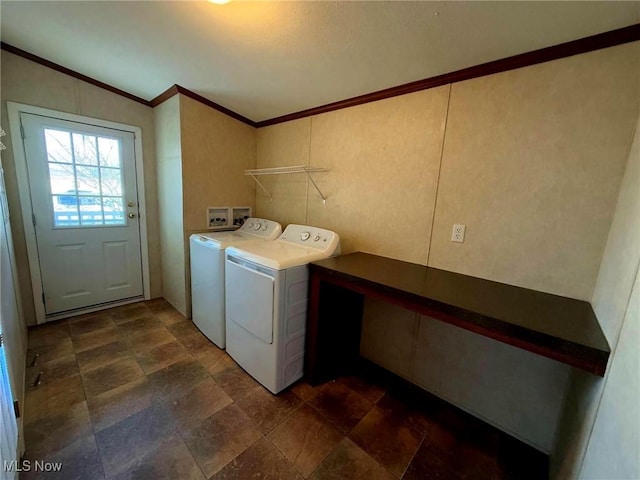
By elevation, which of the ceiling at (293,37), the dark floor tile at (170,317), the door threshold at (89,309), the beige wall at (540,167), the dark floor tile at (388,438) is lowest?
the dark floor tile at (388,438)

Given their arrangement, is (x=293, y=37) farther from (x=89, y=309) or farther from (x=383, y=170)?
(x=89, y=309)

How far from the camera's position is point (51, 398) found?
157cm

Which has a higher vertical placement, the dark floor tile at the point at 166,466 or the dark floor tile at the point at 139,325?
the dark floor tile at the point at 139,325

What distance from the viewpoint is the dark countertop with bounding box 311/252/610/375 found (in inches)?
35.6

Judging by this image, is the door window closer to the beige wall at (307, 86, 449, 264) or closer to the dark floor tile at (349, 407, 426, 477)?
the beige wall at (307, 86, 449, 264)

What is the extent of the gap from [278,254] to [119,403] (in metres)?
1.35

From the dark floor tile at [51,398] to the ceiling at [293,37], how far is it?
2319 millimetres

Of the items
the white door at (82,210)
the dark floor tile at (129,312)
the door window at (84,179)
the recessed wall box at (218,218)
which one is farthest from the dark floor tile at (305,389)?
the door window at (84,179)

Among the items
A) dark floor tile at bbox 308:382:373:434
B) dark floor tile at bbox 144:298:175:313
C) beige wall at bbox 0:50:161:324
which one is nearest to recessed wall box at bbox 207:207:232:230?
beige wall at bbox 0:50:161:324

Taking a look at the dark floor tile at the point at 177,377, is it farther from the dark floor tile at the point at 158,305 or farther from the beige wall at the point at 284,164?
the beige wall at the point at 284,164

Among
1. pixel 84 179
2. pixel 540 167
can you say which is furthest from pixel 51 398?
pixel 540 167

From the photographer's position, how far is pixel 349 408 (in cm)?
165

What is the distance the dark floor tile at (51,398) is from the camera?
57.9 inches

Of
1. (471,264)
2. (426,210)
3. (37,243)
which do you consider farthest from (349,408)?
(37,243)
